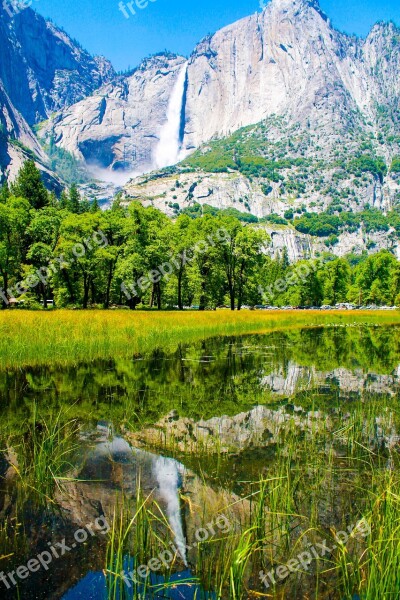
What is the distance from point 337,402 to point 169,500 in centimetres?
672

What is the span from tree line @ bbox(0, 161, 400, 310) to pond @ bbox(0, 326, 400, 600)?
133 ft

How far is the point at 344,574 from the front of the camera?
440cm

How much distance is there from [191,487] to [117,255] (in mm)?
50022

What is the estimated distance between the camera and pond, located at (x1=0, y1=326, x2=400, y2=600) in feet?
15.1

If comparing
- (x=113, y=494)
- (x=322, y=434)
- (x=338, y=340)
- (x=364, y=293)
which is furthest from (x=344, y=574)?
(x=364, y=293)

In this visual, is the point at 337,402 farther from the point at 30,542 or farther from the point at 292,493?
the point at 30,542
